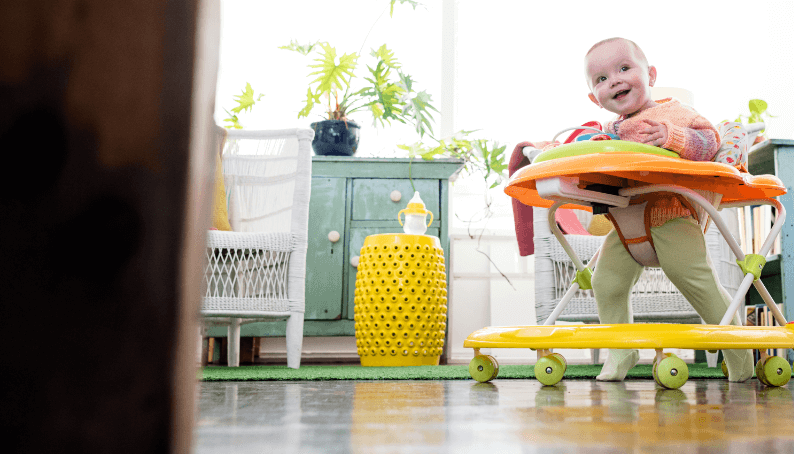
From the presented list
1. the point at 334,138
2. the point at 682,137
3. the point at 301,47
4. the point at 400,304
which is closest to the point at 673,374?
the point at 682,137

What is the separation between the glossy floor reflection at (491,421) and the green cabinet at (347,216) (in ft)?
4.45

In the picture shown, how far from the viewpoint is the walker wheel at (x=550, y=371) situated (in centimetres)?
121

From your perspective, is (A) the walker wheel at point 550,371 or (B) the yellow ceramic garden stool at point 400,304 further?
(B) the yellow ceramic garden stool at point 400,304

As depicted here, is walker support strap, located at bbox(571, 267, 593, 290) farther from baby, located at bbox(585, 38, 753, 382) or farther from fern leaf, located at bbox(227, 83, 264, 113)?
fern leaf, located at bbox(227, 83, 264, 113)

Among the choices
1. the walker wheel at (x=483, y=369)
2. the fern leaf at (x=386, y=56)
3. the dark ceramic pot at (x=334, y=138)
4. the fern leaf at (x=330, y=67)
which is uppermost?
the fern leaf at (x=386, y=56)

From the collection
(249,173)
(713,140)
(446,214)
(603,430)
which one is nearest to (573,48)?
(446,214)

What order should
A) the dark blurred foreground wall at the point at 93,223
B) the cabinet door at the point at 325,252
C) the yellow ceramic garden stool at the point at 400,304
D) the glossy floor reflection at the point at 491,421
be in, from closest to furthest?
1. the dark blurred foreground wall at the point at 93,223
2. the glossy floor reflection at the point at 491,421
3. the yellow ceramic garden stool at the point at 400,304
4. the cabinet door at the point at 325,252

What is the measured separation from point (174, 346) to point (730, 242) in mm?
1322

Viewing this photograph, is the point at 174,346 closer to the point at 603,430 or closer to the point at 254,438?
the point at 254,438

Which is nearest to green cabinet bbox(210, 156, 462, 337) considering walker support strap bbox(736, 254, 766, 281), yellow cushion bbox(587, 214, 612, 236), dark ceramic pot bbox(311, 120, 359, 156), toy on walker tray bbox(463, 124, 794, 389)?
dark ceramic pot bbox(311, 120, 359, 156)

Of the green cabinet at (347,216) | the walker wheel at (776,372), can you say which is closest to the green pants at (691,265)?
the walker wheel at (776,372)

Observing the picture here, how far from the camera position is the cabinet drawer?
2516 mm

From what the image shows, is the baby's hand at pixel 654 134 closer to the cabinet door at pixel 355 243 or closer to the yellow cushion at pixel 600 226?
the yellow cushion at pixel 600 226

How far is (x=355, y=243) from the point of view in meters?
2.48
